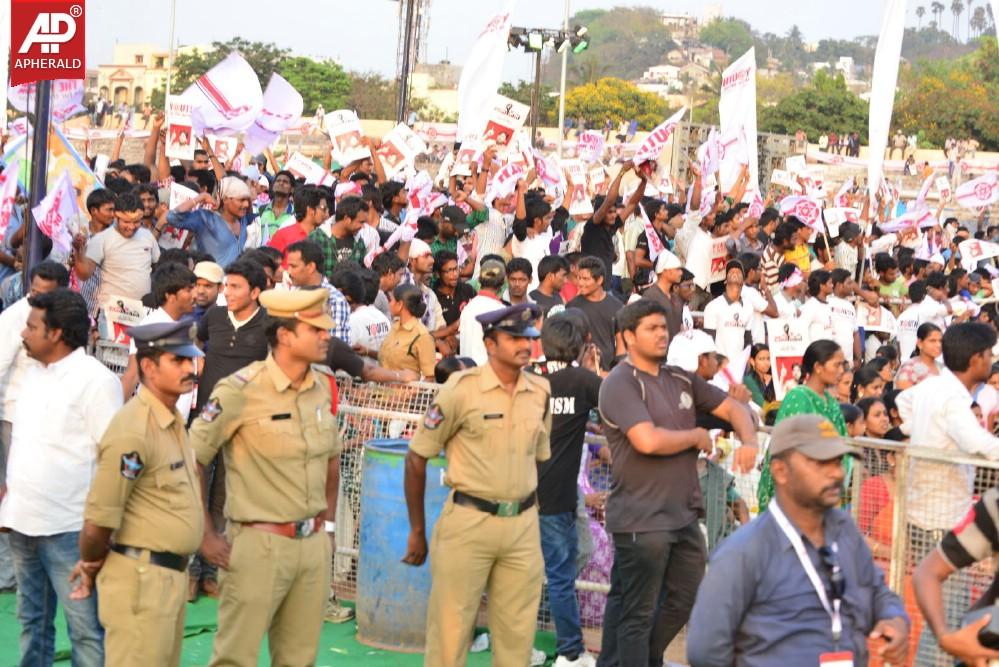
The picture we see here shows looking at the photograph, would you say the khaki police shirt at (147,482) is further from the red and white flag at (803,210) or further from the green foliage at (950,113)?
Answer: the green foliage at (950,113)

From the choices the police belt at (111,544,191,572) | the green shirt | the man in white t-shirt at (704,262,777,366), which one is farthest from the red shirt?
the police belt at (111,544,191,572)

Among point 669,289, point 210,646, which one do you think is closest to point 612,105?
point 669,289

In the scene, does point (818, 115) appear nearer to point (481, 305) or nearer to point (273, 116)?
point (273, 116)

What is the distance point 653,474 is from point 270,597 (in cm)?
188

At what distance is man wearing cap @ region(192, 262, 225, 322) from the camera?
986 centimetres

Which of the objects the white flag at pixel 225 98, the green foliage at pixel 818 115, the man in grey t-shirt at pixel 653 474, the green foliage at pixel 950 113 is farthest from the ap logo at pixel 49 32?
the green foliage at pixel 950 113

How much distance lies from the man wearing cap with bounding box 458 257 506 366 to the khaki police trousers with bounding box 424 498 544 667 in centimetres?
393

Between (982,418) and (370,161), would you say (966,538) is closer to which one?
(982,418)

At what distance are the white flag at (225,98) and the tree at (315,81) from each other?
7010 centimetres

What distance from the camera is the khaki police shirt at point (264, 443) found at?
6789 millimetres

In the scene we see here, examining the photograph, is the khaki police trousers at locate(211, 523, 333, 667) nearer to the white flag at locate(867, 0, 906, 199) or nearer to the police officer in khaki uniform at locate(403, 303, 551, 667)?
the police officer in khaki uniform at locate(403, 303, 551, 667)

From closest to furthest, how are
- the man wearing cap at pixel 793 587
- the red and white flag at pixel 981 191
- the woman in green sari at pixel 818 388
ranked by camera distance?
1. the man wearing cap at pixel 793 587
2. the woman in green sari at pixel 818 388
3. the red and white flag at pixel 981 191

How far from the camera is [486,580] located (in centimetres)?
737

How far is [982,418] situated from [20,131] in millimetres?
8564
